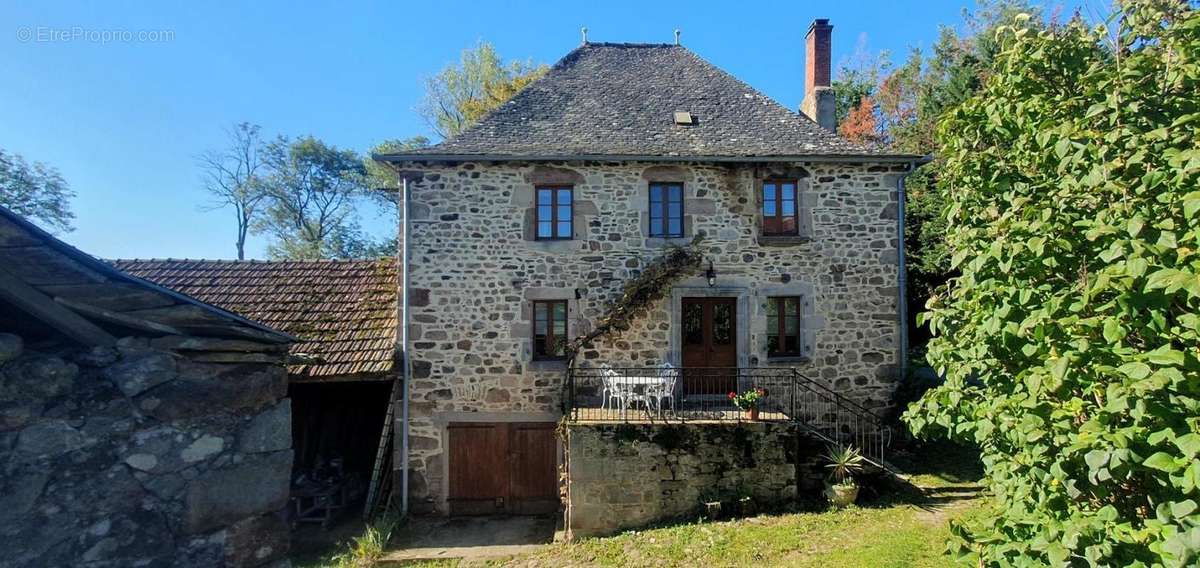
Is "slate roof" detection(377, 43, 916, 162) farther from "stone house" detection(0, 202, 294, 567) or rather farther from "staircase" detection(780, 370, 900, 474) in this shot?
"stone house" detection(0, 202, 294, 567)

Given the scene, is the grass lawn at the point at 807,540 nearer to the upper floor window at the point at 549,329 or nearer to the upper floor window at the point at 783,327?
the upper floor window at the point at 783,327

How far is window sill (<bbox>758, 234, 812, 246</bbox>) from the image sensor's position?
9.98 m

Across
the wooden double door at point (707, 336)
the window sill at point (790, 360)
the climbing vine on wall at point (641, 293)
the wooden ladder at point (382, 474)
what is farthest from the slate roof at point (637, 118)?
the wooden ladder at point (382, 474)

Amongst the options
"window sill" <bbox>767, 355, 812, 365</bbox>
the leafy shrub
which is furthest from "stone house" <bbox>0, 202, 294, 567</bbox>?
"window sill" <bbox>767, 355, 812, 365</bbox>

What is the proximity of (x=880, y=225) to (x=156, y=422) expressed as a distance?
10670 mm

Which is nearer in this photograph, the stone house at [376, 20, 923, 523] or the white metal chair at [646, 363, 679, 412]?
the white metal chair at [646, 363, 679, 412]

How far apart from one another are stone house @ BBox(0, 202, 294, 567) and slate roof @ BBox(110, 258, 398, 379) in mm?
7379

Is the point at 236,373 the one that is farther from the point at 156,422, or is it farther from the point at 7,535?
the point at 7,535

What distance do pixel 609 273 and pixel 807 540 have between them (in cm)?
516

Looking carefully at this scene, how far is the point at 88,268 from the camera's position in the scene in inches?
76.5

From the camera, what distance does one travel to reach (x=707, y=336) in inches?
398

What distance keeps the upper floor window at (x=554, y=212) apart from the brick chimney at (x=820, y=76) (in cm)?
580

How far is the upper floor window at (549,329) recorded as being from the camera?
32.9 ft

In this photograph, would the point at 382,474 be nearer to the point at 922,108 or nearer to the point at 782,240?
the point at 782,240
